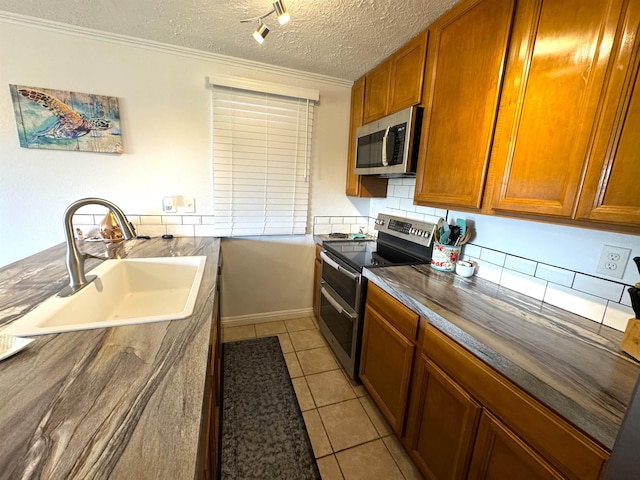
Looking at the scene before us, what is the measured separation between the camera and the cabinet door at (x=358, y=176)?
7.64 feet

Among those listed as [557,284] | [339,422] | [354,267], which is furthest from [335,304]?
[557,284]

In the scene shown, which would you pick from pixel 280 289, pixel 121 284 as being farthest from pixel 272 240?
pixel 121 284

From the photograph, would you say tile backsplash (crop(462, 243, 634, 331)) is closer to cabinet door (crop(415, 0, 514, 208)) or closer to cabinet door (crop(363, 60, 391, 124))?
cabinet door (crop(415, 0, 514, 208))

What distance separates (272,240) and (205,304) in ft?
5.05

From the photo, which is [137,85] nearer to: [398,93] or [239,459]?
[398,93]

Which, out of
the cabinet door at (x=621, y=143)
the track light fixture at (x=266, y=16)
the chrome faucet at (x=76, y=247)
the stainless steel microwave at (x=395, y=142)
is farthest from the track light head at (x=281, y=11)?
the cabinet door at (x=621, y=143)

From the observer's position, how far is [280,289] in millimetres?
2619

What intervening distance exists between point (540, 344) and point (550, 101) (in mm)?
884

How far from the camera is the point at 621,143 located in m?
0.80

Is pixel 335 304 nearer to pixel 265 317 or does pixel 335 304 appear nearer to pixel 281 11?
pixel 265 317

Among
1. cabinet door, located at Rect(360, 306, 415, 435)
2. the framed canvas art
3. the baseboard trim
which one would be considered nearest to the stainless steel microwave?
cabinet door, located at Rect(360, 306, 415, 435)

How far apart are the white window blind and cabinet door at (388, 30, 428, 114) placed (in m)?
0.79

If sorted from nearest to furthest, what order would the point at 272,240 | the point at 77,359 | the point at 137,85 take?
the point at 77,359, the point at 137,85, the point at 272,240

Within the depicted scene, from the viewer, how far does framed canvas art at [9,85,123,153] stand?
5.67 ft
